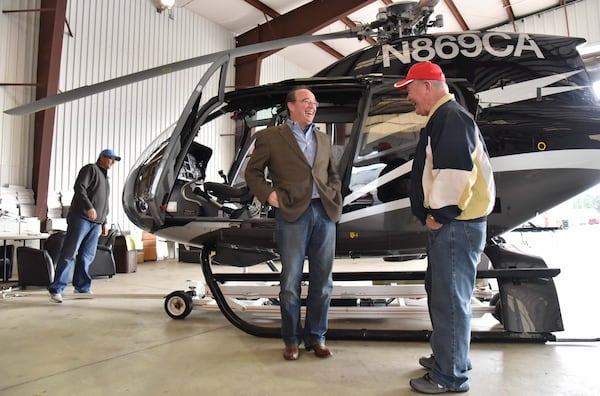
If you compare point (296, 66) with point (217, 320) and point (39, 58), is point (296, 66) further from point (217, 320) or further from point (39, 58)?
point (217, 320)

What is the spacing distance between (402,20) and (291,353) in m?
2.89

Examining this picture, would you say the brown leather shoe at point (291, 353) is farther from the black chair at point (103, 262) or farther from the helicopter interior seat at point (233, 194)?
the black chair at point (103, 262)

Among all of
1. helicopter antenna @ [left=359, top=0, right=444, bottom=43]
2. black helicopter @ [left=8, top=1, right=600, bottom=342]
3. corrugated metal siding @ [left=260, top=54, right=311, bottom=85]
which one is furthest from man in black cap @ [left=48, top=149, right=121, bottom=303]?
corrugated metal siding @ [left=260, top=54, right=311, bottom=85]

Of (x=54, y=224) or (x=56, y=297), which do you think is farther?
(x=54, y=224)

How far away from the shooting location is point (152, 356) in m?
2.41

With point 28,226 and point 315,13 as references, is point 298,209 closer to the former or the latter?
point 28,226

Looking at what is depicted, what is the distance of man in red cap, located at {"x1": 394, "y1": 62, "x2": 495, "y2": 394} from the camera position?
1.74m

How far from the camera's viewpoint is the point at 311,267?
7.90 ft

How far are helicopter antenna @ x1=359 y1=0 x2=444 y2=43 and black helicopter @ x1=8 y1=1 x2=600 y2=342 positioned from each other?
0.09 metres

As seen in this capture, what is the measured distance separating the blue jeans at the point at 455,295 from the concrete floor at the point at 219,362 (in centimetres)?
19

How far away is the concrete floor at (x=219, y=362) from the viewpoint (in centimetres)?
193

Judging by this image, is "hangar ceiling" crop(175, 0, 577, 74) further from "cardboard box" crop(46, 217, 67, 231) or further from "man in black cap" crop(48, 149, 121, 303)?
"man in black cap" crop(48, 149, 121, 303)

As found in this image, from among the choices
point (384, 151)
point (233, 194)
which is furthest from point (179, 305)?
point (384, 151)

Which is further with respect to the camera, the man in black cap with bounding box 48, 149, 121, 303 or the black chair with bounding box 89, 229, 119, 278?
the black chair with bounding box 89, 229, 119, 278
